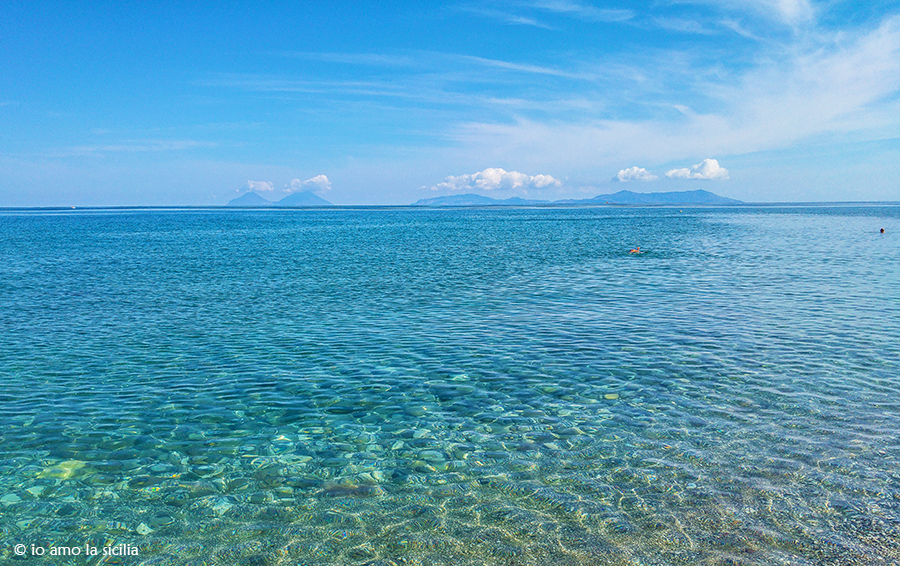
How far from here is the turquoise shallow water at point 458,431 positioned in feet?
33.1

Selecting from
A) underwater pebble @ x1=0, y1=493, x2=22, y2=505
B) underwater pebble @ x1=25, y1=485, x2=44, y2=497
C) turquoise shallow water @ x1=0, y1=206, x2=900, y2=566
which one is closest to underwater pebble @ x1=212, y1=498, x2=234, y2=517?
turquoise shallow water @ x1=0, y1=206, x2=900, y2=566

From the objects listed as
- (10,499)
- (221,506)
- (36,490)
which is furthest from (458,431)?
(10,499)

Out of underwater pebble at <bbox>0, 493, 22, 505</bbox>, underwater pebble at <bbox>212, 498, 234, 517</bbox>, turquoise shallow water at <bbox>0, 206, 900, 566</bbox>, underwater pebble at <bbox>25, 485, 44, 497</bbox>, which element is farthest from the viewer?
underwater pebble at <bbox>25, 485, 44, 497</bbox>

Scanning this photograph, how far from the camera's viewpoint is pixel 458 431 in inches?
578

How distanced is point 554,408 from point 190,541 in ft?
32.5

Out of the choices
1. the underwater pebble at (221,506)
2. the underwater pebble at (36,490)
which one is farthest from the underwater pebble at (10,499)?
the underwater pebble at (221,506)

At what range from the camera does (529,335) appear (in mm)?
24406

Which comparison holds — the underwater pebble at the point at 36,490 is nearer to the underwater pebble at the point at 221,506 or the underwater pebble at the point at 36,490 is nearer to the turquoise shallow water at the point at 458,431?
the turquoise shallow water at the point at 458,431

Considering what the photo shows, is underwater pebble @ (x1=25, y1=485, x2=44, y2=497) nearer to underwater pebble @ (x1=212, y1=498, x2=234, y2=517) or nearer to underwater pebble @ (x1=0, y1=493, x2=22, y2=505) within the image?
underwater pebble @ (x1=0, y1=493, x2=22, y2=505)

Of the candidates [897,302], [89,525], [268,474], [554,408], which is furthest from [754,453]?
[897,302]

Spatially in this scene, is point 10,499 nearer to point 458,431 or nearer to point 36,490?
point 36,490

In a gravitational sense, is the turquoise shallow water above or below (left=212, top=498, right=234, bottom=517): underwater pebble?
above

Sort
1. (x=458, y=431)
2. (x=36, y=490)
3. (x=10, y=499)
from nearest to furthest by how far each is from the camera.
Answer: (x=10, y=499) → (x=36, y=490) → (x=458, y=431)

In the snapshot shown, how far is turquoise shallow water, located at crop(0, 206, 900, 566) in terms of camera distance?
1009cm
